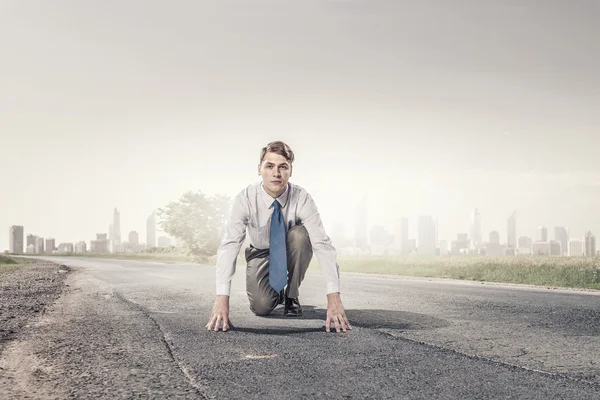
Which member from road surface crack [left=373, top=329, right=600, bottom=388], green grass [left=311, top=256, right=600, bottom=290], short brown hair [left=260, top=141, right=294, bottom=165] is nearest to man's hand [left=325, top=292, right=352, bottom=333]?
road surface crack [left=373, top=329, right=600, bottom=388]

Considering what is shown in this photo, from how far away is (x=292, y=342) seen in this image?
5293 millimetres

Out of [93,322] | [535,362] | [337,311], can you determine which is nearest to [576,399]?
[535,362]

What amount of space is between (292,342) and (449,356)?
55.6 inches

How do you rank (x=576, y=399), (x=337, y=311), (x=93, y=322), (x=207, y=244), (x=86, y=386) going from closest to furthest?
(x=576, y=399) → (x=86, y=386) → (x=337, y=311) → (x=93, y=322) → (x=207, y=244)

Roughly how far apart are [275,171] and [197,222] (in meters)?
50.9

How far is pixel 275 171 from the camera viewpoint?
5719 millimetres

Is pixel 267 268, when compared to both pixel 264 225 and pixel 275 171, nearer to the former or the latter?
pixel 264 225

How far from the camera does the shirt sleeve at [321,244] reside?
5691 millimetres

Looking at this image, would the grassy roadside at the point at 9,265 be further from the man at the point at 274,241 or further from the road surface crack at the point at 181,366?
the man at the point at 274,241

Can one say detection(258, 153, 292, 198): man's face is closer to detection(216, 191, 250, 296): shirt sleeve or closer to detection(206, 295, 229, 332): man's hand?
detection(216, 191, 250, 296): shirt sleeve

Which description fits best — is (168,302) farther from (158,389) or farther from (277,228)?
(158,389)

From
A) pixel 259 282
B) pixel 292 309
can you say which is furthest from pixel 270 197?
pixel 292 309

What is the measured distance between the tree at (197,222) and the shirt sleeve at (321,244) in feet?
159

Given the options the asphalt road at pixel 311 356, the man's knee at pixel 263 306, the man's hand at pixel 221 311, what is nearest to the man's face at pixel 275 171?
the man's hand at pixel 221 311
